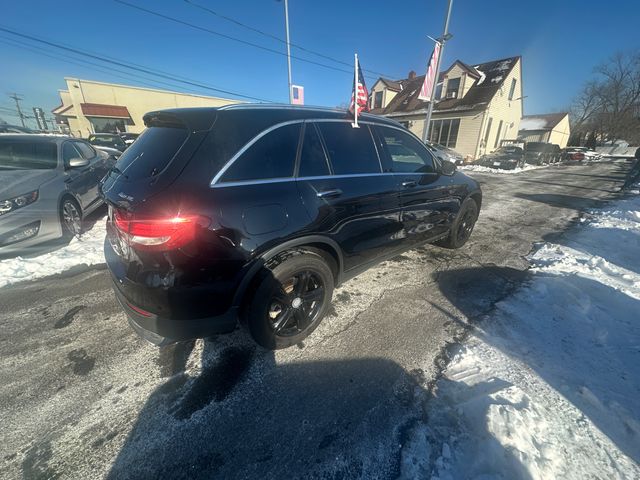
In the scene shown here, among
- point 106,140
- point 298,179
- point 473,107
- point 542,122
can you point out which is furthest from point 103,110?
point 542,122

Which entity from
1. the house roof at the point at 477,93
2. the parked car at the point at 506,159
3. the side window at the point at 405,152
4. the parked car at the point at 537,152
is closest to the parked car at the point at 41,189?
the side window at the point at 405,152

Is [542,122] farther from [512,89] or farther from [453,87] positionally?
[453,87]

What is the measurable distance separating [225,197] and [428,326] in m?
2.26

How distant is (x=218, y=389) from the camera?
1999 mm

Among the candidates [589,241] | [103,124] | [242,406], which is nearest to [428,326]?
[242,406]

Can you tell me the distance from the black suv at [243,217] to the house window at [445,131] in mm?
21686

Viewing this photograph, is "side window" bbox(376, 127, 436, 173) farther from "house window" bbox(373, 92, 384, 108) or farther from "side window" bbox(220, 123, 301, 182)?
"house window" bbox(373, 92, 384, 108)

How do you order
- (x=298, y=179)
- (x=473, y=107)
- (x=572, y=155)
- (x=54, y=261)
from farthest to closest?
(x=572, y=155)
(x=473, y=107)
(x=54, y=261)
(x=298, y=179)

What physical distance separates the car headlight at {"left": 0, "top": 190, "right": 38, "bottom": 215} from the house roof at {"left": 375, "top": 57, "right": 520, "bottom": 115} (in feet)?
76.2

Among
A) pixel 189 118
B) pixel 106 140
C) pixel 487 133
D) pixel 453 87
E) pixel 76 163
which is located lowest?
pixel 76 163

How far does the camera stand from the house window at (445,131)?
20.8 meters

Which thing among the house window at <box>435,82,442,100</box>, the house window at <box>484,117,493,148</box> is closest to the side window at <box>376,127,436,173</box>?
the house window at <box>484,117,493,148</box>

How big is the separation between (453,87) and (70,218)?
25232mm

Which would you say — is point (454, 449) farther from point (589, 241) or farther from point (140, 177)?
point (589, 241)
